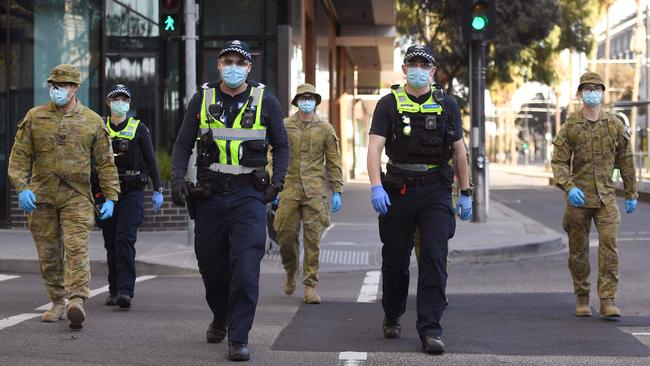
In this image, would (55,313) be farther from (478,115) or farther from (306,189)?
(478,115)

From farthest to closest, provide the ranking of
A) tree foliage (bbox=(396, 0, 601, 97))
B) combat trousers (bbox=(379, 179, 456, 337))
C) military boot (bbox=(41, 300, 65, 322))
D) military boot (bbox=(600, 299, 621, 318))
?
tree foliage (bbox=(396, 0, 601, 97)) < military boot (bbox=(600, 299, 621, 318)) < military boot (bbox=(41, 300, 65, 322)) < combat trousers (bbox=(379, 179, 456, 337))

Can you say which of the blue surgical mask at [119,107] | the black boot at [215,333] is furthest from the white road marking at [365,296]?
the blue surgical mask at [119,107]

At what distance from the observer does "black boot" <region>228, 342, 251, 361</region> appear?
22.3 ft

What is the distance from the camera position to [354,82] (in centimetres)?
5006

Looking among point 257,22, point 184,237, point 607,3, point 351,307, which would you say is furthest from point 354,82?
point 351,307

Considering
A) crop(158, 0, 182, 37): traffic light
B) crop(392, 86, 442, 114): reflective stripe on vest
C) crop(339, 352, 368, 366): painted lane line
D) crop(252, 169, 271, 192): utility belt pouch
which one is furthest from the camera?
crop(158, 0, 182, 37): traffic light

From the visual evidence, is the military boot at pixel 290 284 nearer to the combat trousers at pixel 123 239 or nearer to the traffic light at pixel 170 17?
the combat trousers at pixel 123 239

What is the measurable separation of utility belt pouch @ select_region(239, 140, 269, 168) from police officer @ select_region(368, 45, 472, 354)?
73 cm

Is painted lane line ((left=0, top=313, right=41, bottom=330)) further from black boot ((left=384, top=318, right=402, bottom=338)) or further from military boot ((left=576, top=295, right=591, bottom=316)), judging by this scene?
military boot ((left=576, top=295, right=591, bottom=316))

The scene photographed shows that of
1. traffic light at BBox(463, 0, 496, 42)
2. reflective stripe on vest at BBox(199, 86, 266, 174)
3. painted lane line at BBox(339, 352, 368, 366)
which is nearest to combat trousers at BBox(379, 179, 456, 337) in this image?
painted lane line at BBox(339, 352, 368, 366)

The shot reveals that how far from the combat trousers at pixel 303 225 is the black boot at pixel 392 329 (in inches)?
94.9

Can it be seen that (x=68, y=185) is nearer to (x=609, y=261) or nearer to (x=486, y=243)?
(x=609, y=261)

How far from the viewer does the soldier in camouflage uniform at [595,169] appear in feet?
29.0

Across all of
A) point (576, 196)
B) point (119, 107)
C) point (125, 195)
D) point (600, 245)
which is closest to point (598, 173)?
point (576, 196)
